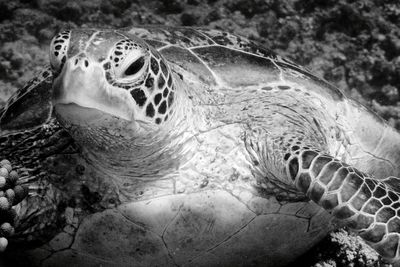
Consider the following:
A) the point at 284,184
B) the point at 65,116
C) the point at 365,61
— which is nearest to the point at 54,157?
the point at 65,116

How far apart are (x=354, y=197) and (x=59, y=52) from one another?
1484 millimetres

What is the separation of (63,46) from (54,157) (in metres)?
0.84

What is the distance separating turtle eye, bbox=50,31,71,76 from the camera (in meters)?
1.55

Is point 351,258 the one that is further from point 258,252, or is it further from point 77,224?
point 77,224

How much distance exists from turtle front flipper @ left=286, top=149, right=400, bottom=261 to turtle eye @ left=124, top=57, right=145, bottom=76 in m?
0.91

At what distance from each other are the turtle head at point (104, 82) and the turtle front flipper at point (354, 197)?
84 cm

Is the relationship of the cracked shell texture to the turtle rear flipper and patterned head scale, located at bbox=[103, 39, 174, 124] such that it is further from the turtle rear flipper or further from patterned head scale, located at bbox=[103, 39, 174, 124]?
the turtle rear flipper

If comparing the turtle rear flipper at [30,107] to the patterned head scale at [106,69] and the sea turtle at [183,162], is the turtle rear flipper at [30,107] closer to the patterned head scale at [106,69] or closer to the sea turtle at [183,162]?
the sea turtle at [183,162]

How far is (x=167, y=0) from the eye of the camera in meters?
4.71

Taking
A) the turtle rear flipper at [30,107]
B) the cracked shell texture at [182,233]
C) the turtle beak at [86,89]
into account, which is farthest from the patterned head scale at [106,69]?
the turtle rear flipper at [30,107]

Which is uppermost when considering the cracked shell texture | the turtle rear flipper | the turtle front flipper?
the turtle front flipper

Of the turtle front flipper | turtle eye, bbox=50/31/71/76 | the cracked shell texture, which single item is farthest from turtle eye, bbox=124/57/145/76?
the turtle front flipper

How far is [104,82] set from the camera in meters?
1.51

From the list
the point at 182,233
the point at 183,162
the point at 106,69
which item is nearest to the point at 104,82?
the point at 106,69
